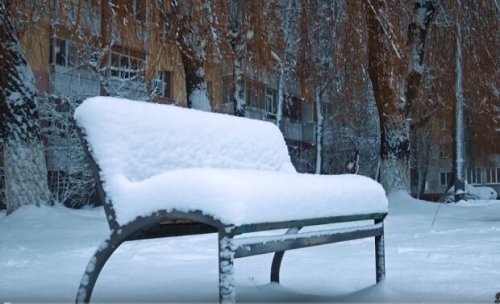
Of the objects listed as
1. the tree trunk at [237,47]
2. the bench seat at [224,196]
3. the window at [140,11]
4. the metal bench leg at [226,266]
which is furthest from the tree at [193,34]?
the metal bench leg at [226,266]

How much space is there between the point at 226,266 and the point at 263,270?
7.19ft

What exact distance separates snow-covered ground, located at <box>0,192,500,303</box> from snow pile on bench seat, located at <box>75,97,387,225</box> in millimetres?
592

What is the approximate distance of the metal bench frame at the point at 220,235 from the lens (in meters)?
1.91

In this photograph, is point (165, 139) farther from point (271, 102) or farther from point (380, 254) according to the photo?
point (271, 102)

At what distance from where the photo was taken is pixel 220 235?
1902mm

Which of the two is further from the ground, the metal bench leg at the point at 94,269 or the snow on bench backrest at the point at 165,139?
the snow on bench backrest at the point at 165,139

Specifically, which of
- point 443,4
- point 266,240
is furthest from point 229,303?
point 443,4

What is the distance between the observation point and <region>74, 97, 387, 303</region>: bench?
1.94 m

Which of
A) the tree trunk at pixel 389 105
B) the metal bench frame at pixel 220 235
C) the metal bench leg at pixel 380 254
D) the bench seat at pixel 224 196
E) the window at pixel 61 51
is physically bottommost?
the metal bench leg at pixel 380 254

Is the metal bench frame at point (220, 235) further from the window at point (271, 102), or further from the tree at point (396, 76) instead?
the window at point (271, 102)

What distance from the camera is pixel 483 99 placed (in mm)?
12062

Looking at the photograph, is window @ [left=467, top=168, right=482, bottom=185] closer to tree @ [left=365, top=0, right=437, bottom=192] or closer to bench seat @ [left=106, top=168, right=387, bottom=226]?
tree @ [left=365, top=0, right=437, bottom=192]

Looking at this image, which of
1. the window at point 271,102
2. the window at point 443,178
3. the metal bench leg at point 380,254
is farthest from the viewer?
the window at point 443,178

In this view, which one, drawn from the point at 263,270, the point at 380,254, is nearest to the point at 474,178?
the point at 263,270
